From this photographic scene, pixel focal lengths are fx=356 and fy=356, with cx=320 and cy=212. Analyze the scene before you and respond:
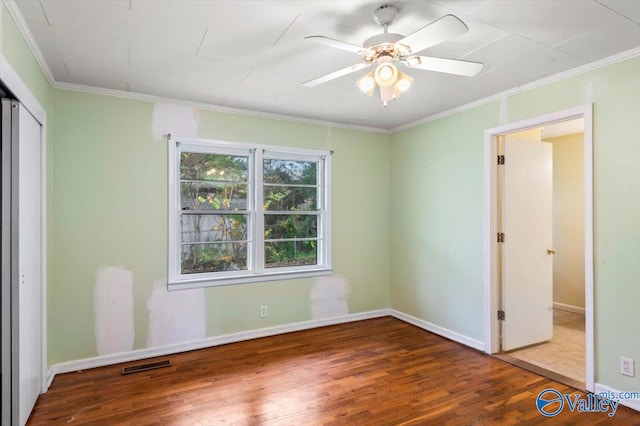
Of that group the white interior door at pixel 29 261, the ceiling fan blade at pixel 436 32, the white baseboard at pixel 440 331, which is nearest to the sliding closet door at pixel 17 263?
the white interior door at pixel 29 261

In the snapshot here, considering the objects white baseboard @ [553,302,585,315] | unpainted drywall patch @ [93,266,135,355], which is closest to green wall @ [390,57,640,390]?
white baseboard @ [553,302,585,315]

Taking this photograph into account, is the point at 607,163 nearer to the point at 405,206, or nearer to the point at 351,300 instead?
the point at 405,206

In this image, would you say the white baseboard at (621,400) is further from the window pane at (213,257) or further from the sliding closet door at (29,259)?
the sliding closet door at (29,259)

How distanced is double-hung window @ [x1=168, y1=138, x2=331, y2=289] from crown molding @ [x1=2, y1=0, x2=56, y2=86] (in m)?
1.07

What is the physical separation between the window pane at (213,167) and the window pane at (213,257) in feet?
2.36

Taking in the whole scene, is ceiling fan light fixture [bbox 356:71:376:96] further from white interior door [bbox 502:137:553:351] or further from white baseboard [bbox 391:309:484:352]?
white baseboard [bbox 391:309:484:352]

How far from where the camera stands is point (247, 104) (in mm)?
3643

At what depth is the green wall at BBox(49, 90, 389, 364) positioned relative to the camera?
3.06 m

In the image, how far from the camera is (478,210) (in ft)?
11.7

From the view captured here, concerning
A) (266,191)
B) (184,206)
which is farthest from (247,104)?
(184,206)

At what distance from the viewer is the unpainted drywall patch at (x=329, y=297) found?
168 inches

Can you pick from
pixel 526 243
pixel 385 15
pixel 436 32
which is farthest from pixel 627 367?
pixel 385 15

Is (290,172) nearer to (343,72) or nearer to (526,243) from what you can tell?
(343,72)

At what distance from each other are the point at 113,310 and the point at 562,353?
4.28 metres
